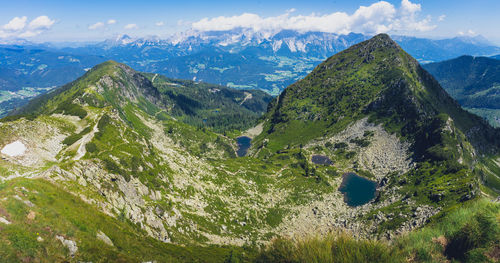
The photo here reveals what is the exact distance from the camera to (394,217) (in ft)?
309

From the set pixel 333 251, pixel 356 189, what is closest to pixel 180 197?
pixel 333 251

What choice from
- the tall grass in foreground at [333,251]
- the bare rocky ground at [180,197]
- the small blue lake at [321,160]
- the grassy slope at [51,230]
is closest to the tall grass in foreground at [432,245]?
the tall grass in foreground at [333,251]

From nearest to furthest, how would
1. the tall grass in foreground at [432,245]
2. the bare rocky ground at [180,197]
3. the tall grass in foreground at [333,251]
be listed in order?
the tall grass in foreground at [432,245]
the tall grass in foreground at [333,251]
the bare rocky ground at [180,197]

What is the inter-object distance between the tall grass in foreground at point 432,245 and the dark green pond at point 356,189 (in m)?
128

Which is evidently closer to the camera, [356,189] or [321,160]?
[356,189]

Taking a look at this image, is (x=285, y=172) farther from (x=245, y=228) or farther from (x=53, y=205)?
(x=53, y=205)

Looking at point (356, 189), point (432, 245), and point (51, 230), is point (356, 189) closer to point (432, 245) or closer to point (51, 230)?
point (432, 245)

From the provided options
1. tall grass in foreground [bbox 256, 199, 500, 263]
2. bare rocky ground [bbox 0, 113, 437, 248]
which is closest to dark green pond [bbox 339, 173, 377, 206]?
bare rocky ground [bbox 0, 113, 437, 248]

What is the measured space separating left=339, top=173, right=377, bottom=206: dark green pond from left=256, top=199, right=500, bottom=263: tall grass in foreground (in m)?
128

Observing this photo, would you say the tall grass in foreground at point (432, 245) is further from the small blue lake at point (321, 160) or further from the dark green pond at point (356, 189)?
the small blue lake at point (321, 160)

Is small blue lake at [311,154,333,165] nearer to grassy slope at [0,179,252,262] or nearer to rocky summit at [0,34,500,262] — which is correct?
rocky summit at [0,34,500,262]

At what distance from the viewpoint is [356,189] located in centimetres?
14950

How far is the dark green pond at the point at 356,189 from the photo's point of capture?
135 metres

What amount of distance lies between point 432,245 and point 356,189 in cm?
15037
